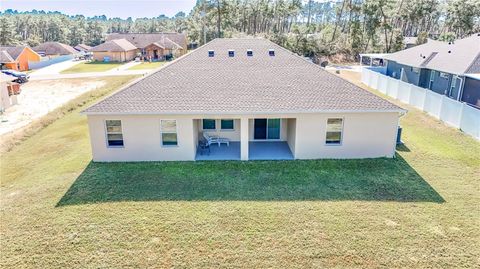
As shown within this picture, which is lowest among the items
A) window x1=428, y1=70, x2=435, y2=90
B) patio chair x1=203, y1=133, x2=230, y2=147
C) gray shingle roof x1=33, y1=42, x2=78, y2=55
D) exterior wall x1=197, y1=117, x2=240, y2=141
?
patio chair x1=203, y1=133, x2=230, y2=147

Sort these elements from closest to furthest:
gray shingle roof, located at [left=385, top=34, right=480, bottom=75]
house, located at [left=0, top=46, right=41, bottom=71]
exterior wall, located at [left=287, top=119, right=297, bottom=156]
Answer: exterior wall, located at [left=287, top=119, right=297, bottom=156] < gray shingle roof, located at [left=385, top=34, right=480, bottom=75] < house, located at [left=0, top=46, right=41, bottom=71]

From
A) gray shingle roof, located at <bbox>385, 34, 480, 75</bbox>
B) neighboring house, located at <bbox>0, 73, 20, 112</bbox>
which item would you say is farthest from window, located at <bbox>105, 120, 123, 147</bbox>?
gray shingle roof, located at <bbox>385, 34, 480, 75</bbox>

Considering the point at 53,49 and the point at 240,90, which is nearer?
Result: the point at 240,90

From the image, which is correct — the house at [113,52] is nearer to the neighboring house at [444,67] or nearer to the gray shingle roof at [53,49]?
the gray shingle roof at [53,49]

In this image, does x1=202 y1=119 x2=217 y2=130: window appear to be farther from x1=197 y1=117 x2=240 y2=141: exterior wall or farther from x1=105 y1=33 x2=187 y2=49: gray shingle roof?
x1=105 y1=33 x2=187 y2=49: gray shingle roof

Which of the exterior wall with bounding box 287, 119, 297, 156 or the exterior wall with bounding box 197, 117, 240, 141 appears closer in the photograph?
the exterior wall with bounding box 287, 119, 297, 156

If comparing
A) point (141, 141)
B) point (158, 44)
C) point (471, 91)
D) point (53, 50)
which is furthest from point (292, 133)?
point (53, 50)

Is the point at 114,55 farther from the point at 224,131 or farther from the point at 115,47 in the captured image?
the point at 224,131
